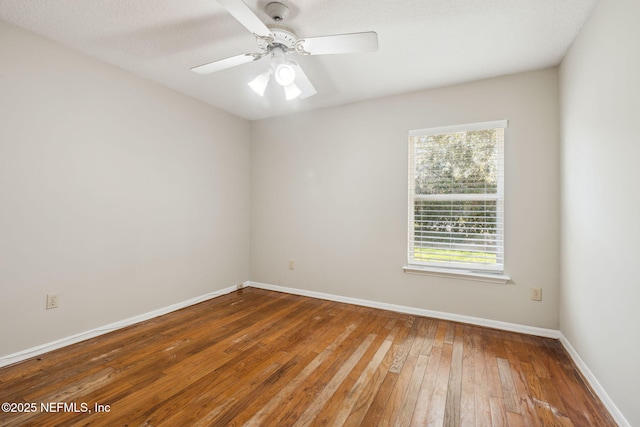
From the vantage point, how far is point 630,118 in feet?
4.85

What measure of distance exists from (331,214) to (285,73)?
1.98 m

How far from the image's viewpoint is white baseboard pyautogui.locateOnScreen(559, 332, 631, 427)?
1.55 meters

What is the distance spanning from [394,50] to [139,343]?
3.29 meters

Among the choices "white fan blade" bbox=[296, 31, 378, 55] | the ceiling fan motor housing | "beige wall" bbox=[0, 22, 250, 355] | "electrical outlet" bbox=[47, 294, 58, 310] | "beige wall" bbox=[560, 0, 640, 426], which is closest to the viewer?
"beige wall" bbox=[560, 0, 640, 426]

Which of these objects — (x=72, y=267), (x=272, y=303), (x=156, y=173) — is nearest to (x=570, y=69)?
(x=272, y=303)

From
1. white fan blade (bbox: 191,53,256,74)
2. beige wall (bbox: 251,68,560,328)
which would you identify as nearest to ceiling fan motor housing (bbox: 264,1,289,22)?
white fan blade (bbox: 191,53,256,74)

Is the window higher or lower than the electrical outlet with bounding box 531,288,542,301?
higher

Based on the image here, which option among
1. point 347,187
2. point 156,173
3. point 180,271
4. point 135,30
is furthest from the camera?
point 347,187

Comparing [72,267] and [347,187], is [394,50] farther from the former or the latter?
[72,267]

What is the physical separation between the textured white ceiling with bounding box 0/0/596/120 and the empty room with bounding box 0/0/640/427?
20mm

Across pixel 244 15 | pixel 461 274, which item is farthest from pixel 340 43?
pixel 461 274

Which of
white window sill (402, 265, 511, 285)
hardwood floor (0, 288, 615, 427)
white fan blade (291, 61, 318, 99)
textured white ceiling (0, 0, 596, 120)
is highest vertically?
textured white ceiling (0, 0, 596, 120)

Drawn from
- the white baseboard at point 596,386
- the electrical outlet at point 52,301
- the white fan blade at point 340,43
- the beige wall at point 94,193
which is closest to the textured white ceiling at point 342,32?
the white fan blade at point 340,43

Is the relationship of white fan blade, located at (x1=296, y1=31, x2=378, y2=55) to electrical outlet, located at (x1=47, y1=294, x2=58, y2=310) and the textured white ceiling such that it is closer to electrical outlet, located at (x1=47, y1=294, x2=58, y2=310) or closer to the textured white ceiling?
the textured white ceiling
